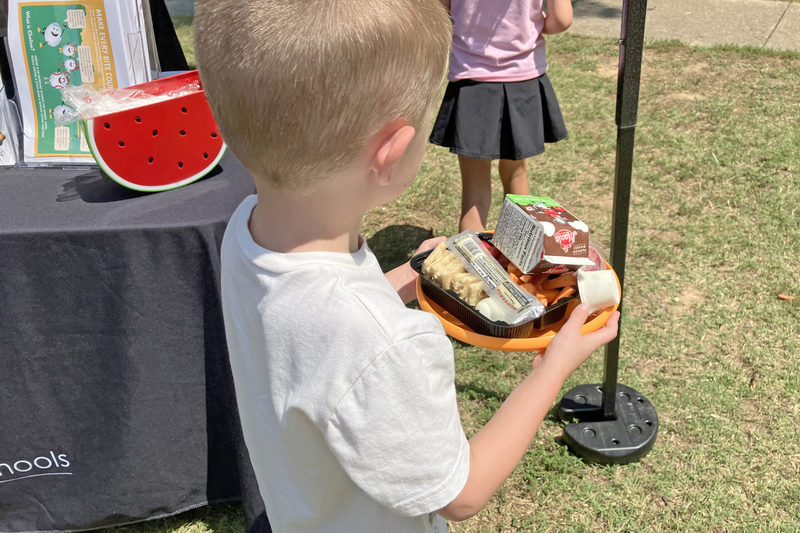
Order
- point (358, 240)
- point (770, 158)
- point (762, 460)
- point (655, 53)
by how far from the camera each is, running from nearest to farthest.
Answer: point (358, 240) → point (762, 460) → point (770, 158) → point (655, 53)

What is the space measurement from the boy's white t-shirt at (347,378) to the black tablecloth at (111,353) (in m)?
0.85

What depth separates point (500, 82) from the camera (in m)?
2.88

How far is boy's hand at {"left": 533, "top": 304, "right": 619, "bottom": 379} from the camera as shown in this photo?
4.16ft

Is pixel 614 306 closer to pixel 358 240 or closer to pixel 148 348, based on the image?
pixel 358 240

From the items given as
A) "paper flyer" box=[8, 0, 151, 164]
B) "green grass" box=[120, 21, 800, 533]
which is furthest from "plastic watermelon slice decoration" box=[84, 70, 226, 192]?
"green grass" box=[120, 21, 800, 533]

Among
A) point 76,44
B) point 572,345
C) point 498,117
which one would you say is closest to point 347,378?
point 572,345

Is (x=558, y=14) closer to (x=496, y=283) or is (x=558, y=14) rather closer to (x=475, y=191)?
(x=475, y=191)

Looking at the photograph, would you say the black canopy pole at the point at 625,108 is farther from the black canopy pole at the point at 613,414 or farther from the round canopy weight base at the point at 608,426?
the round canopy weight base at the point at 608,426

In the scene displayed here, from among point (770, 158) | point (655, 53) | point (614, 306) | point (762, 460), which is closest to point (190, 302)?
point (614, 306)

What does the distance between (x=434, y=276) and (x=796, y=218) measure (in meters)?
2.91

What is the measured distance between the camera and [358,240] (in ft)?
3.71

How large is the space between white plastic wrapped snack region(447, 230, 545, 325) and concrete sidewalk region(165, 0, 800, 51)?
509 cm

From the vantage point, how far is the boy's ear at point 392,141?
0.99 meters

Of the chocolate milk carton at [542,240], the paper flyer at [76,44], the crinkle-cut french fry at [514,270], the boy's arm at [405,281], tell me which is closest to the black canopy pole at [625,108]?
the chocolate milk carton at [542,240]
